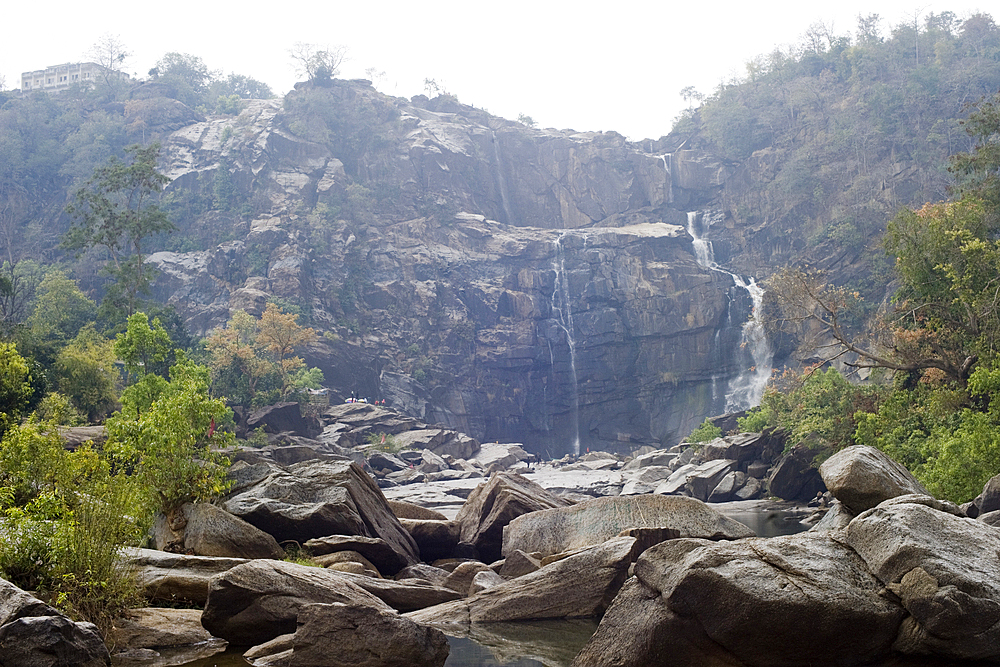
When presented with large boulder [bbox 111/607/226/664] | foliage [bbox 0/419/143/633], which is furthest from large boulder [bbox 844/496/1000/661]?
foliage [bbox 0/419/143/633]

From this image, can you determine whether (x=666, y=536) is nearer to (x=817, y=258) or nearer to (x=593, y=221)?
(x=817, y=258)

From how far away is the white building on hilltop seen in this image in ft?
301

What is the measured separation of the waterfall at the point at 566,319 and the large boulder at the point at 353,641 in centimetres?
5437

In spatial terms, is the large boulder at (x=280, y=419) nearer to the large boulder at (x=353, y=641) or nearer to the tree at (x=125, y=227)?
the tree at (x=125, y=227)

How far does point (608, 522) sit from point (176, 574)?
746cm

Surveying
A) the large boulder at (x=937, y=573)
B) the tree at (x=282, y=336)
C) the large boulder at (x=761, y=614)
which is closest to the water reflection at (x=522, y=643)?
the large boulder at (x=761, y=614)

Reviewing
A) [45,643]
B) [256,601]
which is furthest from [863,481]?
[45,643]

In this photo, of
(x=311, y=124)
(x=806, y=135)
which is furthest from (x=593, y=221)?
(x=311, y=124)

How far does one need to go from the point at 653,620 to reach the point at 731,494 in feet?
84.0

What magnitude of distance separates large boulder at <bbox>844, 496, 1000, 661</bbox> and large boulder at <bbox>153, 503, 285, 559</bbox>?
8995 mm

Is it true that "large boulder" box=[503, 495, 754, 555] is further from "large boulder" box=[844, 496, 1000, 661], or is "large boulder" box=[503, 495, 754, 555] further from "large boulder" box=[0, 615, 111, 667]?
"large boulder" box=[0, 615, 111, 667]

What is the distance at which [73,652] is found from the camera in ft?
22.4

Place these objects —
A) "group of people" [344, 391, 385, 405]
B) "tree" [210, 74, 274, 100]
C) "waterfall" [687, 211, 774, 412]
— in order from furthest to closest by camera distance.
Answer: "tree" [210, 74, 274, 100]
"waterfall" [687, 211, 774, 412]
"group of people" [344, 391, 385, 405]

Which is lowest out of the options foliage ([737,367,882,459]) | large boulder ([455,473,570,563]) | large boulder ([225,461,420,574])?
foliage ([737,367,882,459])
